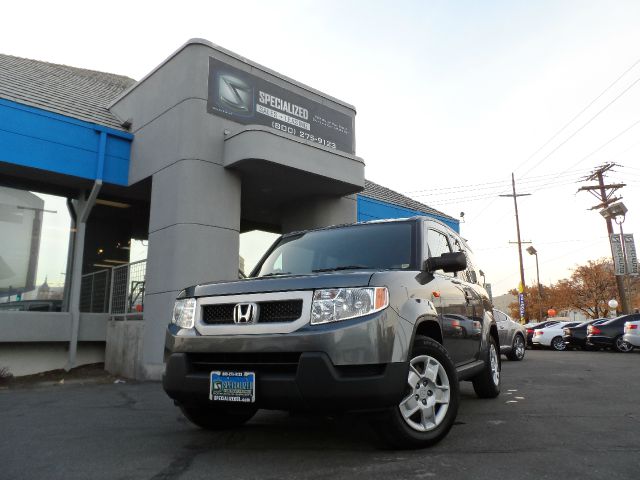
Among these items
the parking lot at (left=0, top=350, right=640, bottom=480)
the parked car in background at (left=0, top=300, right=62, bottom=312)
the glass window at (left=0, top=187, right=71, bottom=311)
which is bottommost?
the parking lot at (left=0, top=350, right=640, bottom=480)

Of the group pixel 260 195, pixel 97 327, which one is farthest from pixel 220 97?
pixel 97 327

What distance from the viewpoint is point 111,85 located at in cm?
1591

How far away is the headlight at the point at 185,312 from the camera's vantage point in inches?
159

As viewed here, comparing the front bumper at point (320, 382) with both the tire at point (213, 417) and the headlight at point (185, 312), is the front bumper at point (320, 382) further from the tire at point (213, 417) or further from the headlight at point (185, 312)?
the tire at point (213, 417)

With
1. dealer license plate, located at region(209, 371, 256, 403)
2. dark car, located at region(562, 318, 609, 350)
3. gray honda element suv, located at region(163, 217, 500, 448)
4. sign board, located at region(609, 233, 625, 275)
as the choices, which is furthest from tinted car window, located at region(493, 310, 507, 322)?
sign board, located at region(609, 233, 625, 275)

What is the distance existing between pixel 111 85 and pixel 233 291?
14.4 meters

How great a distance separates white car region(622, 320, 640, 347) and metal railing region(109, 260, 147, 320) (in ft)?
49.5

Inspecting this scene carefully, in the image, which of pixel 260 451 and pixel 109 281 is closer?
pixel 260 451

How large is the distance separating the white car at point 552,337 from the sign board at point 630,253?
9.57 metres

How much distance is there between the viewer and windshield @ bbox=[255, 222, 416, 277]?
444 cm

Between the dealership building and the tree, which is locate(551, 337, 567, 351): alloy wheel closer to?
the dealership building

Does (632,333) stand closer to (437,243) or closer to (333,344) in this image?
(437,243)

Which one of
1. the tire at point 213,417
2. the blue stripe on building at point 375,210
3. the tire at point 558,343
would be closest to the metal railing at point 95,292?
the blue stripe on building at point 375,210

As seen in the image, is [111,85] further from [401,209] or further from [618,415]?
[618,415]
